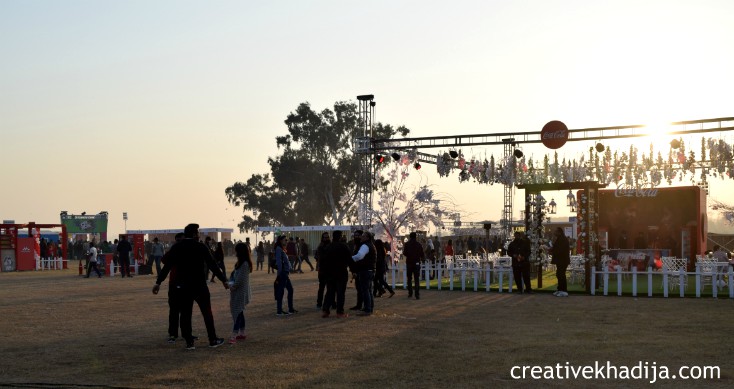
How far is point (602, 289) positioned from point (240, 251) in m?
13.3

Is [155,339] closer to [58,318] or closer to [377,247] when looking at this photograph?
[58,318]

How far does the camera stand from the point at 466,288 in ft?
80.5

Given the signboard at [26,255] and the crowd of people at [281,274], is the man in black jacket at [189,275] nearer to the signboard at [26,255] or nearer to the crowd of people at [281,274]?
the crowd of people at [281,274]

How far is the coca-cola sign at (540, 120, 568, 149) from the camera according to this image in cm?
2589

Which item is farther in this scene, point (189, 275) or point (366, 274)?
point (366, 274)

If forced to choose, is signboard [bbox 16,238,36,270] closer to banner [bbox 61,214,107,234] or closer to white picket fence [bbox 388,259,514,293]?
white picket fence [bbox 388,259,514,293]

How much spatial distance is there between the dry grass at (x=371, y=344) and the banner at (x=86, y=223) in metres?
49.0

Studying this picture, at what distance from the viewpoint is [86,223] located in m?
67.1

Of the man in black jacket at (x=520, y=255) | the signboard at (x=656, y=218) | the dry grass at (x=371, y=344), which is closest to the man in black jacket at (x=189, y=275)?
the dry grass at (x=371, y=344)

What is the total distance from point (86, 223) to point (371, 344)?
5929 centimetres

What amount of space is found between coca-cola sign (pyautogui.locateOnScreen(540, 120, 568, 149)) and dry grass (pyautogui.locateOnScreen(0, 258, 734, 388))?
771 centimetres

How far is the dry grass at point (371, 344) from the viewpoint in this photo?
9.16m

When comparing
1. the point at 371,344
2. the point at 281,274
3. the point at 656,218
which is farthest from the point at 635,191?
the point at 371,344

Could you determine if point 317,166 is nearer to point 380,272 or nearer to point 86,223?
point 86,223
